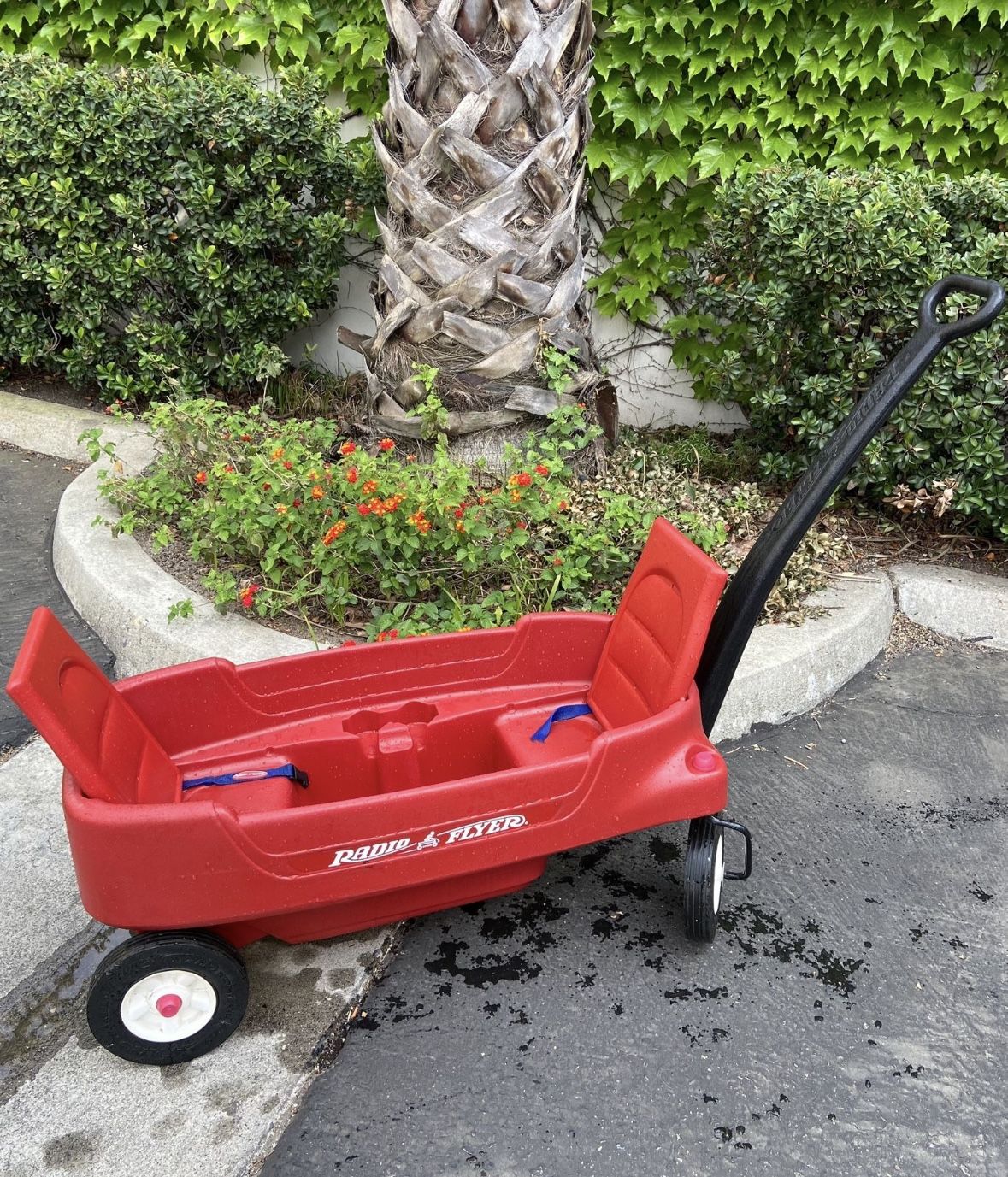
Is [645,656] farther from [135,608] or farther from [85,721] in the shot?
[135,608]

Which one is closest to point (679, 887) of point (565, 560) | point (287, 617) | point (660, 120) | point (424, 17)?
Answer: point (565, 560)

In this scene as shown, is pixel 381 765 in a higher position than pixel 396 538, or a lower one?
lower

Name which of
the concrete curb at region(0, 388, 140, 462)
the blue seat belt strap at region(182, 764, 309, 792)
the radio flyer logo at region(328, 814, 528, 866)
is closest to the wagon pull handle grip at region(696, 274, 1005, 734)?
the radio flyer logo at region(328, 814, 528, 866)

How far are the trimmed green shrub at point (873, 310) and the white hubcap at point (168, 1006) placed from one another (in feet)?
9.97

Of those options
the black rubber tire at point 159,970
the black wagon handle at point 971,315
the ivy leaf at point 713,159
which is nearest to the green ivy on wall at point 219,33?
the ivy leaf at point 713,159

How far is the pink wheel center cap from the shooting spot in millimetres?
1806

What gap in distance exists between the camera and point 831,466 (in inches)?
78.2

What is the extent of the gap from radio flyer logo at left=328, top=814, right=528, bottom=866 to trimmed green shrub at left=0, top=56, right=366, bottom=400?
9.83 ft

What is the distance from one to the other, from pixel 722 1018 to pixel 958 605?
216 centimetres

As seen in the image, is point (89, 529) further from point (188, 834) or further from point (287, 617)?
point (188, 834)

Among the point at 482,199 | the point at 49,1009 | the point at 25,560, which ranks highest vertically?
the point at 482,199

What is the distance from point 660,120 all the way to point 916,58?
113 cm

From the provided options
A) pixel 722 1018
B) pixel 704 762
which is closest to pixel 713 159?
pixel 704 762

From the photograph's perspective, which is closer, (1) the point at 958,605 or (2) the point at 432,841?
(2) the point at 432,841
